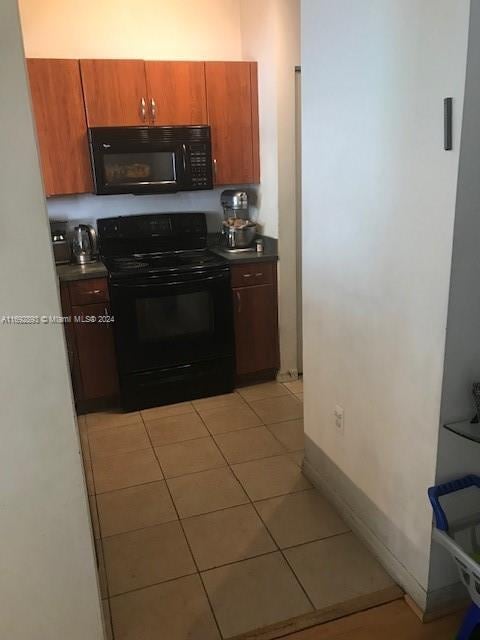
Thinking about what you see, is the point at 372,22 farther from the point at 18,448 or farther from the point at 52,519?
the point at 52,519

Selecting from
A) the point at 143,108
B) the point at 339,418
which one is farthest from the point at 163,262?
the point at 339,418

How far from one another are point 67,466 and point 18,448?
12 cm

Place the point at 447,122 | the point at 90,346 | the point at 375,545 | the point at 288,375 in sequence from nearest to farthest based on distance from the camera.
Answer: the point at 447,122 → the point at 375,545 → the point at 90,346 → the point at 288,375

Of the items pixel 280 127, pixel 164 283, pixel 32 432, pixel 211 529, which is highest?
pixel 280 127

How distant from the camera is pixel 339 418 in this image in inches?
87.5

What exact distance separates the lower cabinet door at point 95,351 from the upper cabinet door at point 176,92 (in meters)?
1.25

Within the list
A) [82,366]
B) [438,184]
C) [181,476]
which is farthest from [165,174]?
[438,184]

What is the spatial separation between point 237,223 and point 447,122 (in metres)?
2.33

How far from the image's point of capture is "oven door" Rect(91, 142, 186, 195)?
10.5 ft

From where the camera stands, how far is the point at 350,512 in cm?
221

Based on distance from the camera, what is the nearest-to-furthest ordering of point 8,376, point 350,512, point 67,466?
point 8,376 < point 67,466 < point 350,512

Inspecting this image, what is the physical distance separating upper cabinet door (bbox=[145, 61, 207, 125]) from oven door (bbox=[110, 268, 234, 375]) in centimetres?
100

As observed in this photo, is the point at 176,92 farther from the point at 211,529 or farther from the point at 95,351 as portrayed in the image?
the point at 211,529

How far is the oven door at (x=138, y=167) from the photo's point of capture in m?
3.19
